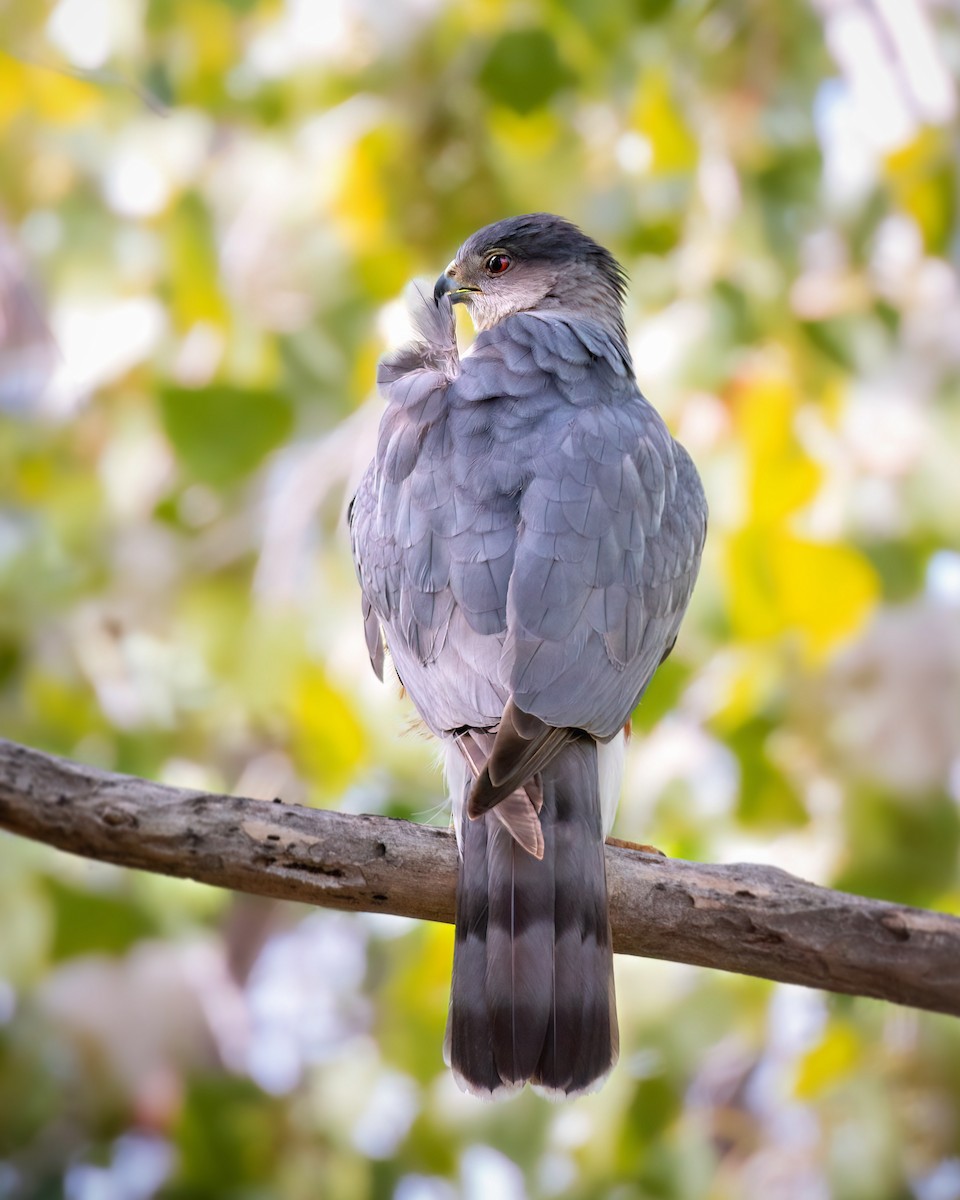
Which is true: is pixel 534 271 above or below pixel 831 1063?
above

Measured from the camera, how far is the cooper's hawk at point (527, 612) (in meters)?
2.18

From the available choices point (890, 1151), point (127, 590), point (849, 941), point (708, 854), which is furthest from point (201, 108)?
point (890, 1151)

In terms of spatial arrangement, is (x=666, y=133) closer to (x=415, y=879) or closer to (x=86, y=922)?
(x=415, y=879)

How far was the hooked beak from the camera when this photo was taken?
3471 mm

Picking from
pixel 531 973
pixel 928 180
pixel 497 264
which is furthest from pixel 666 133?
pixel 531 973

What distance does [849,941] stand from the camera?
221cm

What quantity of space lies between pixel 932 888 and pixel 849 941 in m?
1.34

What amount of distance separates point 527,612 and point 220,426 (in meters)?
1.47

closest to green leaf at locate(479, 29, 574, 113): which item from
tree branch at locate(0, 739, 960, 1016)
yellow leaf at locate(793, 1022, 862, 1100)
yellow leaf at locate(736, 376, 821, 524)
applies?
yellow leaf at locate(736, 376, 821, 524)

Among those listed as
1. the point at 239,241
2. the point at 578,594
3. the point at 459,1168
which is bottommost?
the point at 459,1168

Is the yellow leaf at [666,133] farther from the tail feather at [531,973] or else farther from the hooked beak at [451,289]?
the tail feather at [531,973]

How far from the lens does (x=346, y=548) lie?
3787 millimetres

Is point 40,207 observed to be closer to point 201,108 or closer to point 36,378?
point 201,108

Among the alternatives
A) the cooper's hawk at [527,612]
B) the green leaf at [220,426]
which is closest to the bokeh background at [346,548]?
the green leaf at [220,426]
